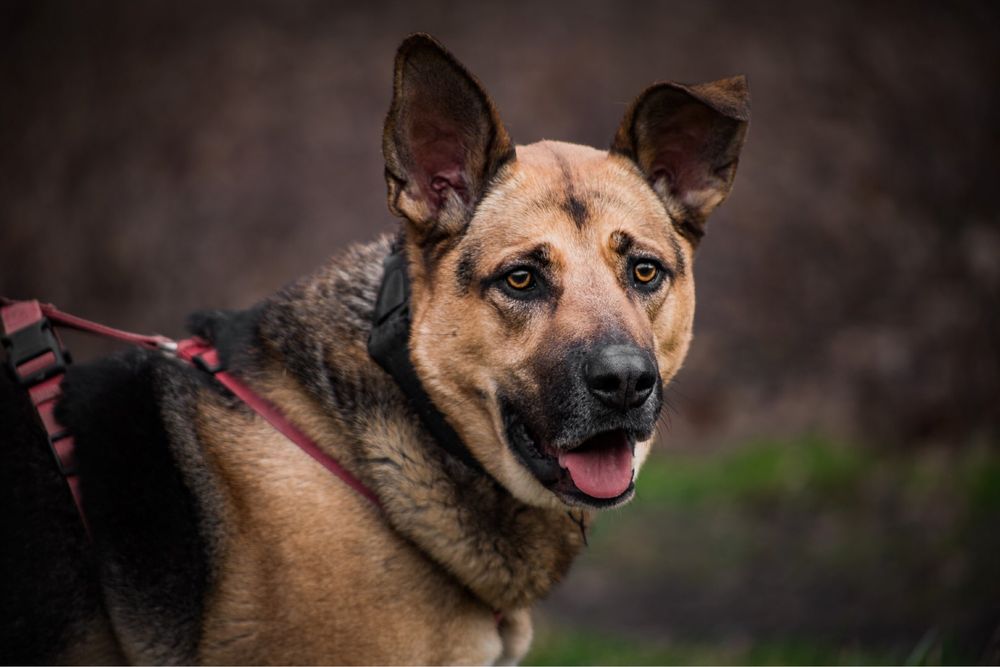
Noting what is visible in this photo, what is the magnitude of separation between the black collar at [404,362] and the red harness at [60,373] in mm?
323

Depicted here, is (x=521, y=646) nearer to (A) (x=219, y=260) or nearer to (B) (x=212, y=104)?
(A) (x=219, y=260)

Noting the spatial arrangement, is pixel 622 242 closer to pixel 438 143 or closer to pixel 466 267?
pixel 466 267

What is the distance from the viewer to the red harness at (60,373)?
126 inches

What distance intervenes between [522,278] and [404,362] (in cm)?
50

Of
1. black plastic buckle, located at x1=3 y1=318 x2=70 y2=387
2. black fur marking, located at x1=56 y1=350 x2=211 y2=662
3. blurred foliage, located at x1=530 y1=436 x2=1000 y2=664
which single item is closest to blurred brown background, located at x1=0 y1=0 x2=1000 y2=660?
blurred foliage, located at x1=530 y1=436 x2=1000 y2=664

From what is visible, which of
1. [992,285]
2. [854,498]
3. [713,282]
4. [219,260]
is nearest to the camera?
[854,498]

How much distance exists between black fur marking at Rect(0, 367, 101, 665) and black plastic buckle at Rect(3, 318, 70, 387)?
0.53 ft

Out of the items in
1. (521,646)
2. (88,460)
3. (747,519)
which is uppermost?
(88,460)

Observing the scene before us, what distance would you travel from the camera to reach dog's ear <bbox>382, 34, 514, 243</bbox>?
331 centimetres

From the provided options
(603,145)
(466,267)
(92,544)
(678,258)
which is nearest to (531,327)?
(466,267)

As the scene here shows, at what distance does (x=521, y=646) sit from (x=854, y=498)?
5.31m

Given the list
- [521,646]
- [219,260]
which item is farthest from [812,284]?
[521,646]

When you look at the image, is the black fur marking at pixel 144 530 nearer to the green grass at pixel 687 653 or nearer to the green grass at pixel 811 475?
the green grass at pixel 687 653

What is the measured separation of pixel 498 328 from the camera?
331 centimetres
